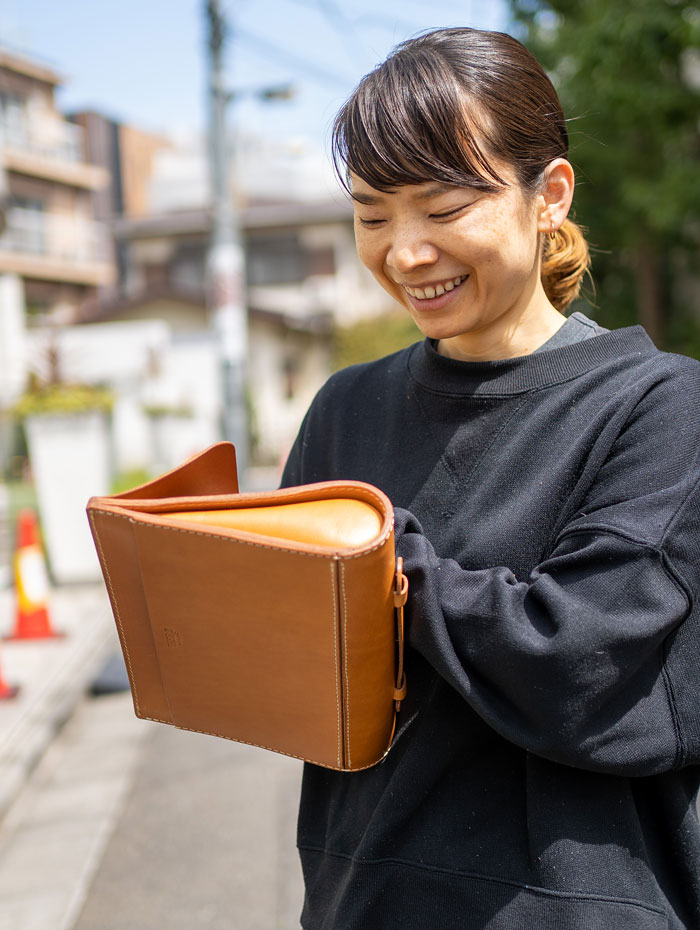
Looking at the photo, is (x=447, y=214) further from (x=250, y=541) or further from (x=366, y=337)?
(x=366, y=337)

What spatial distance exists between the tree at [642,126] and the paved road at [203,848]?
114 inches

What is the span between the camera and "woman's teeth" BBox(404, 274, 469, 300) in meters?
1.22

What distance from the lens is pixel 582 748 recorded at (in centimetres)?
103

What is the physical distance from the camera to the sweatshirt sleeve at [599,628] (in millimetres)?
1015

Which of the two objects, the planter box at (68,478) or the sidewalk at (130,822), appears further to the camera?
the planter box at (68,478)

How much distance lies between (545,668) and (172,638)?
466 mm

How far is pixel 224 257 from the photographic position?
33.9ft

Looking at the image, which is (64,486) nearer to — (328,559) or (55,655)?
(55,655)

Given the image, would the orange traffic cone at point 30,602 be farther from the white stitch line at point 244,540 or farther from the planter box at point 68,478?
the white stitch line at point 244,540

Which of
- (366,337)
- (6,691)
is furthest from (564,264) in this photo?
(366,337)

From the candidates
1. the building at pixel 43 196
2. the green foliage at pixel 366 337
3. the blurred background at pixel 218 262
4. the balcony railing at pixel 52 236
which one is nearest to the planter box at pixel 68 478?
the blurred background at pixel 218 262

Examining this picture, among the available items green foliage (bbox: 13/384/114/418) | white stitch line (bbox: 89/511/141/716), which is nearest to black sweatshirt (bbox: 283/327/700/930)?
white stitch line (bbox: 89/511/141/716)

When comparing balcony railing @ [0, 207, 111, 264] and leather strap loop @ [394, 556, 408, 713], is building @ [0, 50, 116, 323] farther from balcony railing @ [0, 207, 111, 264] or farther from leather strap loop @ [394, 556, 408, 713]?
leather strap loop @ [394, 556, 408, 713]

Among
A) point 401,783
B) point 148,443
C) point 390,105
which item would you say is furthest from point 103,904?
point 148,443
